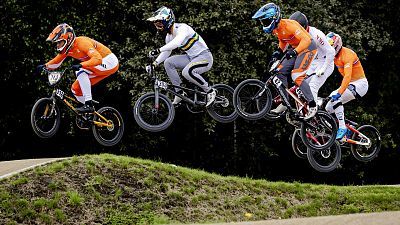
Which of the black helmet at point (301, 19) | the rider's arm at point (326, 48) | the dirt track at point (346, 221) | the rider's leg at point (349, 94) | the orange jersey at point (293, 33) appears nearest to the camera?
the dirt track at point (346, 221)

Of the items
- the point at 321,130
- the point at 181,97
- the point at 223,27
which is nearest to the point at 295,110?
the point at 321,130

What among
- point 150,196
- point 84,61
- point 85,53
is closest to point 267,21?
point 85,53

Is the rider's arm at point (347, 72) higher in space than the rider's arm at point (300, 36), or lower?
lower

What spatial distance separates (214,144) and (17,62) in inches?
296

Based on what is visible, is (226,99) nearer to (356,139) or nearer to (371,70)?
(356,139)

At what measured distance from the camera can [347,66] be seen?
17.8 metres

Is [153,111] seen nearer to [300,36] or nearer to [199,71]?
[199,71]

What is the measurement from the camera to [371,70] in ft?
98.1

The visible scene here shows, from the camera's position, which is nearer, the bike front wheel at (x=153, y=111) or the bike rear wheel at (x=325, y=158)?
the bike front wheel at (x=153, y=111)

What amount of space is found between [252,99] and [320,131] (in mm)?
1760

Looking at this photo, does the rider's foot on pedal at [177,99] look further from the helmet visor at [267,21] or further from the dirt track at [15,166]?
the dirt track at [15,166]

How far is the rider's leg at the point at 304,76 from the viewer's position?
651 inches

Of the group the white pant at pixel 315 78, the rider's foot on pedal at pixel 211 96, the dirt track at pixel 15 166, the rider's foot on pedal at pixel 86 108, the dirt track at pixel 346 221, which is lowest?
the dirt track at pixel 15 166

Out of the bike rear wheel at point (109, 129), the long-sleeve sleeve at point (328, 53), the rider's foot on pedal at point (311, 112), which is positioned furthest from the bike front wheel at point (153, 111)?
the long-sleeve sleeve at point (328, 53)
